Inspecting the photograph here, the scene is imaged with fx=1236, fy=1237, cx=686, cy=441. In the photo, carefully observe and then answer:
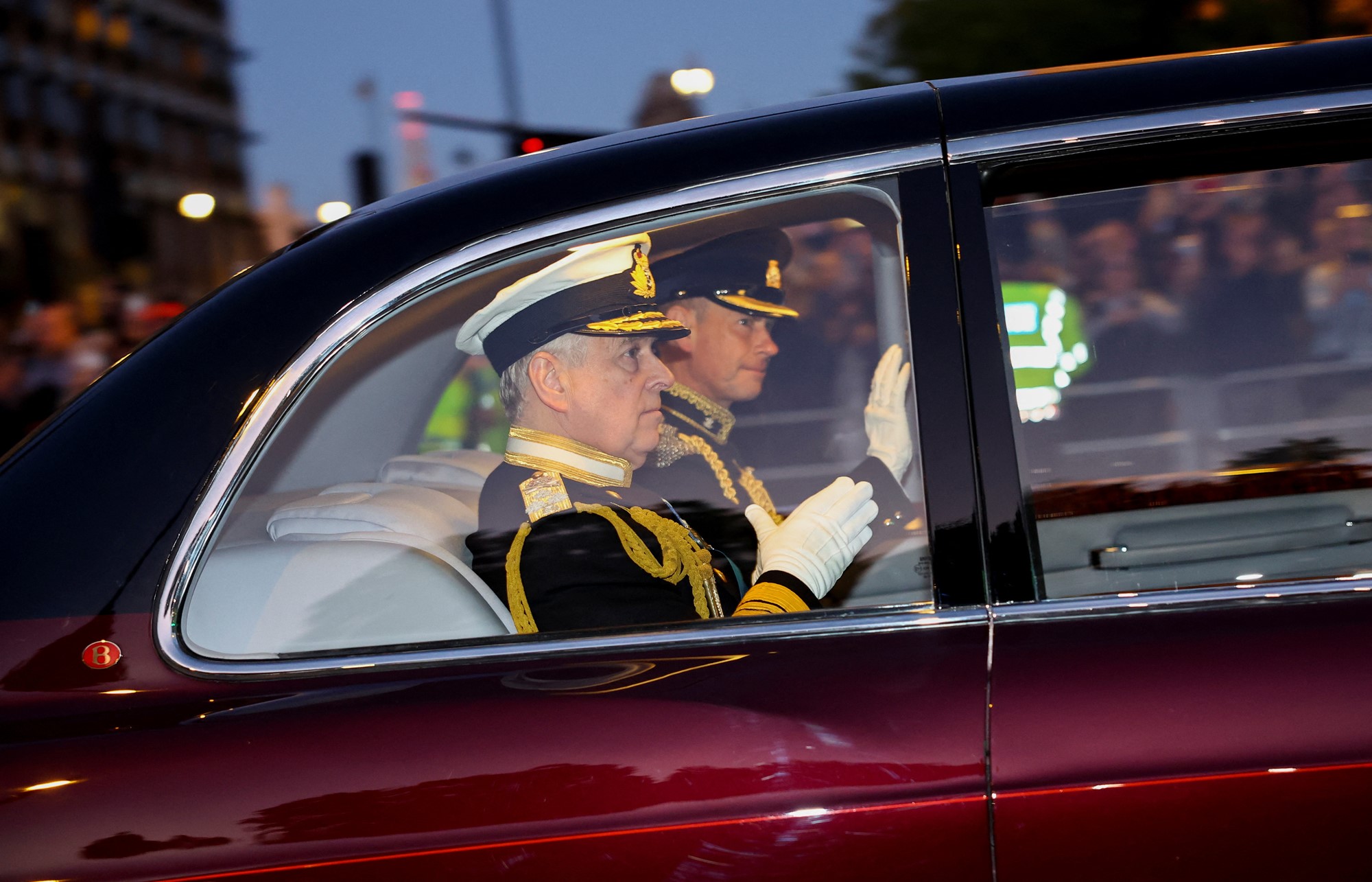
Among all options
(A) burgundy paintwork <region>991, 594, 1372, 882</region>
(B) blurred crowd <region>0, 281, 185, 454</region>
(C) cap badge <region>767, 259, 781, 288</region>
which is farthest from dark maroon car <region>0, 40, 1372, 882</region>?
(B) blurred crowd <region>0, 281, 185, 454</region>

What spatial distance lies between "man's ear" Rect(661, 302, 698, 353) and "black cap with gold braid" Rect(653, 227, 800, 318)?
32mm

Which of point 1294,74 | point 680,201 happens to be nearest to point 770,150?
point 680,201

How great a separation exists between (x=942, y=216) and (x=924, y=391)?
8.5 inches

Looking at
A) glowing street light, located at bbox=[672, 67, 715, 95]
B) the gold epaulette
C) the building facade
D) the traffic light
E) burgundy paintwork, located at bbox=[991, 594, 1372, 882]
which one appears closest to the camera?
burgundy paintwork, located at bbox=[991, 594, 1372, 882]

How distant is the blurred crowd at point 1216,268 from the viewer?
1595 mm

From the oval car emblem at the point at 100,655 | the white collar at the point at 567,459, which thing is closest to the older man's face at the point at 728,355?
the white collar at the point at 567,459

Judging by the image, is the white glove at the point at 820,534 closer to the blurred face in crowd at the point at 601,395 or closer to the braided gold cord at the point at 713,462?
the braided gold cord at the point at 713,462

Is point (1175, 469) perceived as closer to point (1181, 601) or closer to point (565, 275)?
point (1181, 601)

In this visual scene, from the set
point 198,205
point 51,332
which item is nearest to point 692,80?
point 198,205

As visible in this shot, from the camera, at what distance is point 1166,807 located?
1.30 meters

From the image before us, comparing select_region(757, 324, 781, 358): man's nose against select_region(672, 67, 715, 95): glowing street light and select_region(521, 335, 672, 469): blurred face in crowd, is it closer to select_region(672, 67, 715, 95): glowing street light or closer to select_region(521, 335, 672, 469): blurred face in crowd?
select_region(521, 335, 672, 469): blurred face in crowd

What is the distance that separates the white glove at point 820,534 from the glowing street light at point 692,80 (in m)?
12.0

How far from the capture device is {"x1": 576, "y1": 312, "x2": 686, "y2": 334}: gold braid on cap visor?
185cm

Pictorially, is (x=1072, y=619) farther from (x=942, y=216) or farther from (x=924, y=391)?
(x=942, y=216)
